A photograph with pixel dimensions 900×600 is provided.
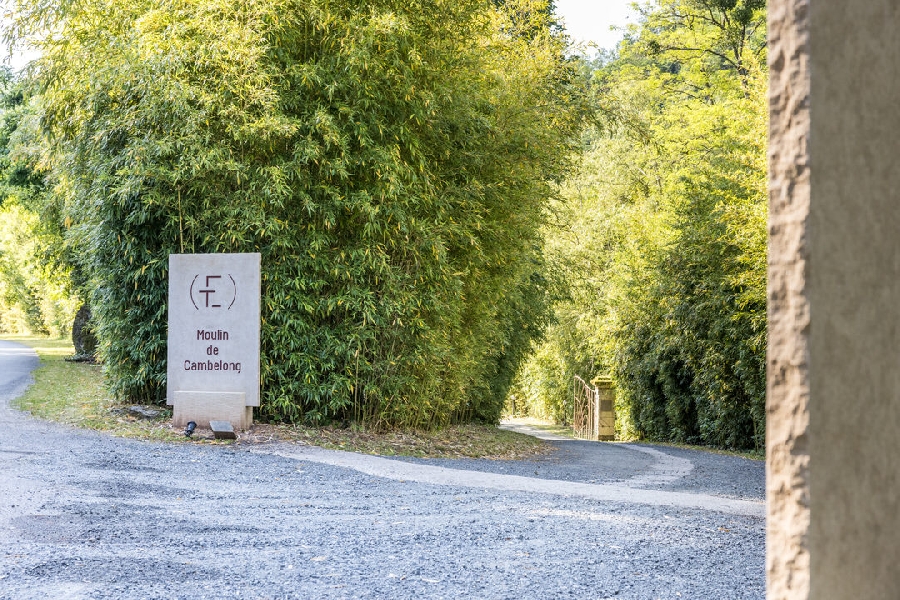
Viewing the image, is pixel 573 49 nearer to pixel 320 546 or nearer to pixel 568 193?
pixel 320 546

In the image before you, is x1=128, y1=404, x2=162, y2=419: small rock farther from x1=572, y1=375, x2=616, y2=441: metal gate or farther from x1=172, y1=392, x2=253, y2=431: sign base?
x1=572, y1=375, x2=616, y2=441: metal gate

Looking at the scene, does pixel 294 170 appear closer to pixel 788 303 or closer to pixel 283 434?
pixel 283 434

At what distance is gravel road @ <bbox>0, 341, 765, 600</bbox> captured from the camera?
293cm

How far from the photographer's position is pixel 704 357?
40.5ft

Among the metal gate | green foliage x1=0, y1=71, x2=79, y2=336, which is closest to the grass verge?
green foliage x1=0, y1=71, x2=79, y2=336

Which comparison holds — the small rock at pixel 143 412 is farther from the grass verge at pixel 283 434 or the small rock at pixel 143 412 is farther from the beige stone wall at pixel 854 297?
the beige stone wall at pixel 854 297

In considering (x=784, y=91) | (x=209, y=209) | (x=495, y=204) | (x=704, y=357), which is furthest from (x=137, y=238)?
(x=704, y=357)

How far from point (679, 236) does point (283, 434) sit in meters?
8.09

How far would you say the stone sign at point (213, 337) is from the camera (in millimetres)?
7285

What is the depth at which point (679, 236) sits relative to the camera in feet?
43.4

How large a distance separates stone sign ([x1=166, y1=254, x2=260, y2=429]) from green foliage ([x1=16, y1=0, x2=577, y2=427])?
1.00 ft

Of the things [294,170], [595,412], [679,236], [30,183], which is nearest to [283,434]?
[294,170]

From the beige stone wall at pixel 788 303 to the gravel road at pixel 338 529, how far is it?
1711 millimetres

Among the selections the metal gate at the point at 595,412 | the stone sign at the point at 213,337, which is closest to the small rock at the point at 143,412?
the stone sign at the point at 213,337
